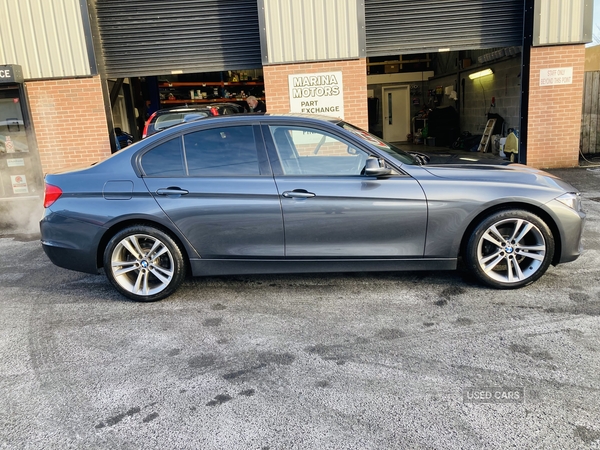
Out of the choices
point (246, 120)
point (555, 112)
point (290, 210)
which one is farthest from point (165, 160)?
point (555, 112)

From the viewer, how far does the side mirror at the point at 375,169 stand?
12.7 ft

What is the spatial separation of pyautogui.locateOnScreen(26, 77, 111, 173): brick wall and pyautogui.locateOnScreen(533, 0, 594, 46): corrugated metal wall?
28.3 feet

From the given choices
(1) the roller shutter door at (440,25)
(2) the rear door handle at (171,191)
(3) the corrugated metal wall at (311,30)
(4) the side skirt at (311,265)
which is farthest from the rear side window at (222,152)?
(1) the roller shutter door at (440,25)

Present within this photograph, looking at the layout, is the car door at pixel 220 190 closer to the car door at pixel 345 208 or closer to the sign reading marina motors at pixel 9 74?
the car door at pixel 345 208

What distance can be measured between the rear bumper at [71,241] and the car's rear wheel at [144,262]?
0.14 metres

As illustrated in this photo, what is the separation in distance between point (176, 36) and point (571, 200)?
8.34 metres

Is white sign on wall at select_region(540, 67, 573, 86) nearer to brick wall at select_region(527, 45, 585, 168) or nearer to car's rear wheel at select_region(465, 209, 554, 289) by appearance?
brick wall at select_region(527, 45, 585, 168)

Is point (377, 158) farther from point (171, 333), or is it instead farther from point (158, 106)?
point (158, 106)

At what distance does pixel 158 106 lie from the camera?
14508 millimetres

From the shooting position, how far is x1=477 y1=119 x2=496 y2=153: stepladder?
43.6 ft

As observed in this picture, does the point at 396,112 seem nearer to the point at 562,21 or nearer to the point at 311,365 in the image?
the point at 562,21

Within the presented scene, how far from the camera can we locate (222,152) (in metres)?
4.17

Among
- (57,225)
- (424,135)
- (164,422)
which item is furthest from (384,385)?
(424,135)

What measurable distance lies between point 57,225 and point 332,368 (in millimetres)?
2742
